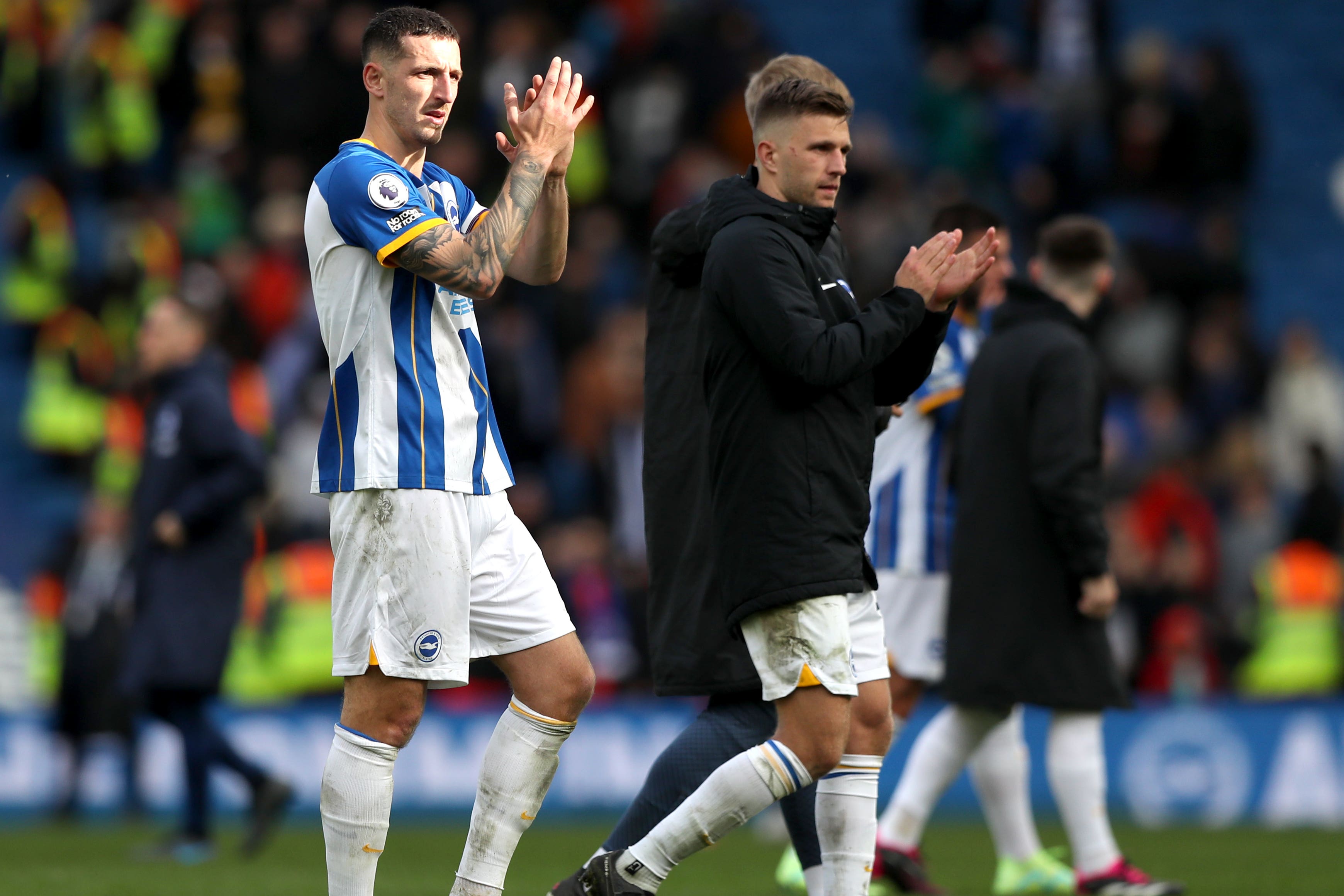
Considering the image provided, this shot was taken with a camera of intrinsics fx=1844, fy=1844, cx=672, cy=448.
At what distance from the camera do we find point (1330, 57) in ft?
59.4

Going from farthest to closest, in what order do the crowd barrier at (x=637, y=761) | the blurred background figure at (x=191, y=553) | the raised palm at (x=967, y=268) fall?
the crowd barrier at (x=637, y=761)
the blurred background figure at (x=191, y=553)
the raised palm at (x=967, y=268)

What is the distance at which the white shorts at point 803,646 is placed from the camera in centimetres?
449

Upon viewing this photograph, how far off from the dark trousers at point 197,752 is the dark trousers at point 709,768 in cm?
390

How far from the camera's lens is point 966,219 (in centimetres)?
686

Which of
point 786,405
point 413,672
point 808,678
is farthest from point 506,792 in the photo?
point 786,405

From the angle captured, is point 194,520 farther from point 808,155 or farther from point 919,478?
point 808,155

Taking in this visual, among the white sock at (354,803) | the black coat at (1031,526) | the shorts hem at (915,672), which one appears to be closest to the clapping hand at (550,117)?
the white sock at (354,803)

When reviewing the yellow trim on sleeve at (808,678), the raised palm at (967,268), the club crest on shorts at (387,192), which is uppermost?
the club crest on shorts at (387,192)

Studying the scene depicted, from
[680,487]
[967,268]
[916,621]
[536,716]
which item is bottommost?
[916,621]

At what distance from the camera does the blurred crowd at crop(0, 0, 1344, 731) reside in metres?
12.4

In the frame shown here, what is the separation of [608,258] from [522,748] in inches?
421

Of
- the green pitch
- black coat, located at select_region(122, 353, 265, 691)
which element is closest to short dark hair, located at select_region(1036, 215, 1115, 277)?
the green pitch

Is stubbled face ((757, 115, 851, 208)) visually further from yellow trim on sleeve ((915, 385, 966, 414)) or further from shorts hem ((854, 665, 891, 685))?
yellow trim on sleeve ((915, 385, 966, 414))

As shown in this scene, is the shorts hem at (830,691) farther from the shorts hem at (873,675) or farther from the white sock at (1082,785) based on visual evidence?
the white sock at (1082,785)
